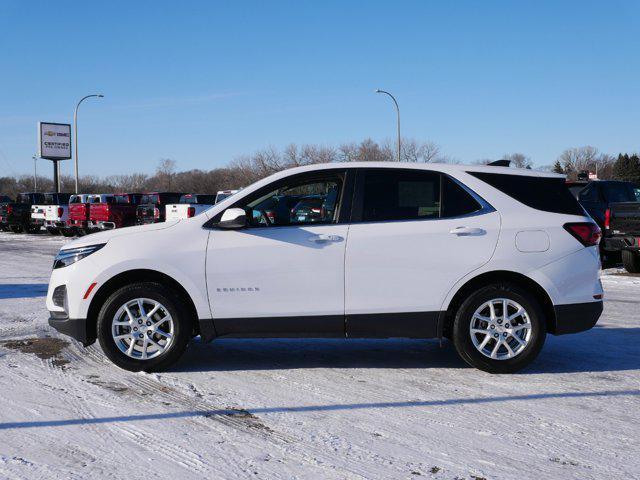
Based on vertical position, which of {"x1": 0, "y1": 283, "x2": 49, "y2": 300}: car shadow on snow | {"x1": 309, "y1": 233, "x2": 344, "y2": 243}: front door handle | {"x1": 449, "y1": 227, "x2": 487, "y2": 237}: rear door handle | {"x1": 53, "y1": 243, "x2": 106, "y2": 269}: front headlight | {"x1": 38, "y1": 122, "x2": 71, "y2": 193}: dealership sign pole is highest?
{"x1": 38, "y1": 122, "x2": 71, "y2": 193}: dealership sign pole

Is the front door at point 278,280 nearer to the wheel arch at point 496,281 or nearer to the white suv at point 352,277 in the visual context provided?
the white suv at point 352,277

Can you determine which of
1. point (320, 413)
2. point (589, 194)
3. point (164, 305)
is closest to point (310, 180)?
point (164, 305)

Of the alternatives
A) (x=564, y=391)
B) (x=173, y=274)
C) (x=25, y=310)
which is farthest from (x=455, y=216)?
(x=25, y=310)

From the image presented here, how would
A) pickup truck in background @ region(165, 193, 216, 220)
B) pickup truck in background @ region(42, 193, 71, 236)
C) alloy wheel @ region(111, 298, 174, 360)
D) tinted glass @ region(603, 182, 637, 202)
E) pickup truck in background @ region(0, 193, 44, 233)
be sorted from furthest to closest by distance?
pickup truck in background @ region(0, 193, 44, 233) → pickup truck in background @ region(42, 193, 71, 236) → pickup truck in background @ region(165, 193, 216, 220) → tinted glass @ region(603, 182, 637, 202) → alloy wheel @ region(111, 298, 174, 360)

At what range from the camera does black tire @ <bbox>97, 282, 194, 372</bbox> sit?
5.93m

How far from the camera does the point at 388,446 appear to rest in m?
4.27

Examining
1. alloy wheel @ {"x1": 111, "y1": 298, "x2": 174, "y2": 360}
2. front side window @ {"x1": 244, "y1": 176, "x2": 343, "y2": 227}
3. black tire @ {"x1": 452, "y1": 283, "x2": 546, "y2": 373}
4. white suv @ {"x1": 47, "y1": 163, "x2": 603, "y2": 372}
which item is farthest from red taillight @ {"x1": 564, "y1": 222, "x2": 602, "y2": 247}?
alloy wheel @ {"x1": 111, "y1": 298, "x2": 174, "y2": 360}

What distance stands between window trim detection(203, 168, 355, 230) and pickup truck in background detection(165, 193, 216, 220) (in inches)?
671

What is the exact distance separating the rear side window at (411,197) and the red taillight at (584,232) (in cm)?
77

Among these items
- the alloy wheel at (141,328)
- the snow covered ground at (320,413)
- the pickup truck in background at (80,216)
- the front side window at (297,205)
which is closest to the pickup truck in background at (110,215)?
the pickup truck in background at (80,216)

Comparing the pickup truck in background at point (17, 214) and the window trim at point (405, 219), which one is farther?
the pickup truck in background at point (17, 214)

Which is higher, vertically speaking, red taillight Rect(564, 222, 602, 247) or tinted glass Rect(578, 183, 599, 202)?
tinted glass Rect(578, 183, 599, 202)

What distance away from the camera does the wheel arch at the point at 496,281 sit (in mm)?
6000

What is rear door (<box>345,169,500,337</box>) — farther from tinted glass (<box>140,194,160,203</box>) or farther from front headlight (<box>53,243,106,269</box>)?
tinted glass (<box>140,194,160,203</box>)
